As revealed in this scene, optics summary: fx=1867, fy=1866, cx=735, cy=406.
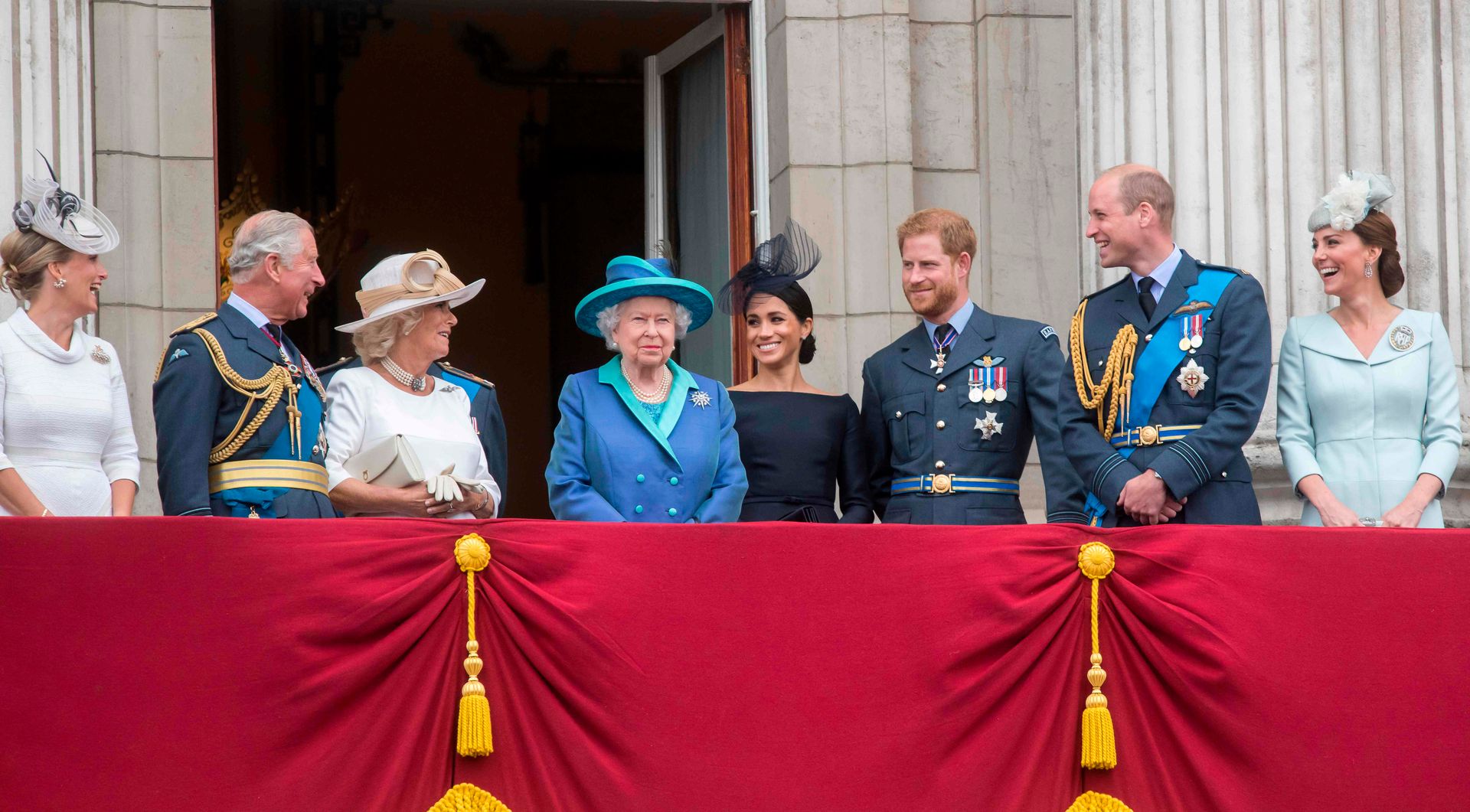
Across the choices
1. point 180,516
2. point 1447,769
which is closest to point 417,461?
point 180,516

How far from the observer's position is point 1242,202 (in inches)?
282

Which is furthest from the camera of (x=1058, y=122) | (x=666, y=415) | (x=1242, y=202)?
(x=1058, y=122)

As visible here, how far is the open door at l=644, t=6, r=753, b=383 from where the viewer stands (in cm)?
792

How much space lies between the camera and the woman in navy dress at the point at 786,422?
5812mm

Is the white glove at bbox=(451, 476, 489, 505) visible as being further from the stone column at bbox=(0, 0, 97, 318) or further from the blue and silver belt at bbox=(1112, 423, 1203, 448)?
the stone column at bbox=(0, 0, 97, 318)

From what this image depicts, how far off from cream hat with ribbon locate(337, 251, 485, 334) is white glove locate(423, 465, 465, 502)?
52 centimetres

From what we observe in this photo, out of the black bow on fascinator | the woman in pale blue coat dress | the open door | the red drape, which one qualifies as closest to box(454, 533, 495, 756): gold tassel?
the red drape

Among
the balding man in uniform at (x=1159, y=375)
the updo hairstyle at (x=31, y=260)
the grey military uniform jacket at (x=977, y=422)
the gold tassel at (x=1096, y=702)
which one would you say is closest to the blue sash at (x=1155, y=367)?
the balding man in uniform at (x=1159, y=375)

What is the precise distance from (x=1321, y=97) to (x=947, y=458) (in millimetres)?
2609

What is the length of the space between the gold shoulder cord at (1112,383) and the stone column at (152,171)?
338 centimetres

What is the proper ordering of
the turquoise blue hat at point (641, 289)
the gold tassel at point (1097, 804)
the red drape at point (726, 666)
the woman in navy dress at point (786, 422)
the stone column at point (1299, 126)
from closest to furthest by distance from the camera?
the red drape at point (726, 666) < the gold tassel at point (1097, 804) < the turquoise blue hat at point (641, 289) < the woman in navy dress at point (786, 422) < the stone column at point (1299, 126)

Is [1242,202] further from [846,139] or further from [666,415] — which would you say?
[666,415]

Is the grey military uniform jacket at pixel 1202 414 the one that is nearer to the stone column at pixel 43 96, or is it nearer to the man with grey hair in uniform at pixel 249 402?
the man with grey hair in uniform at pixel 249 402

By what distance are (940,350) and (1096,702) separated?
5.52ft
